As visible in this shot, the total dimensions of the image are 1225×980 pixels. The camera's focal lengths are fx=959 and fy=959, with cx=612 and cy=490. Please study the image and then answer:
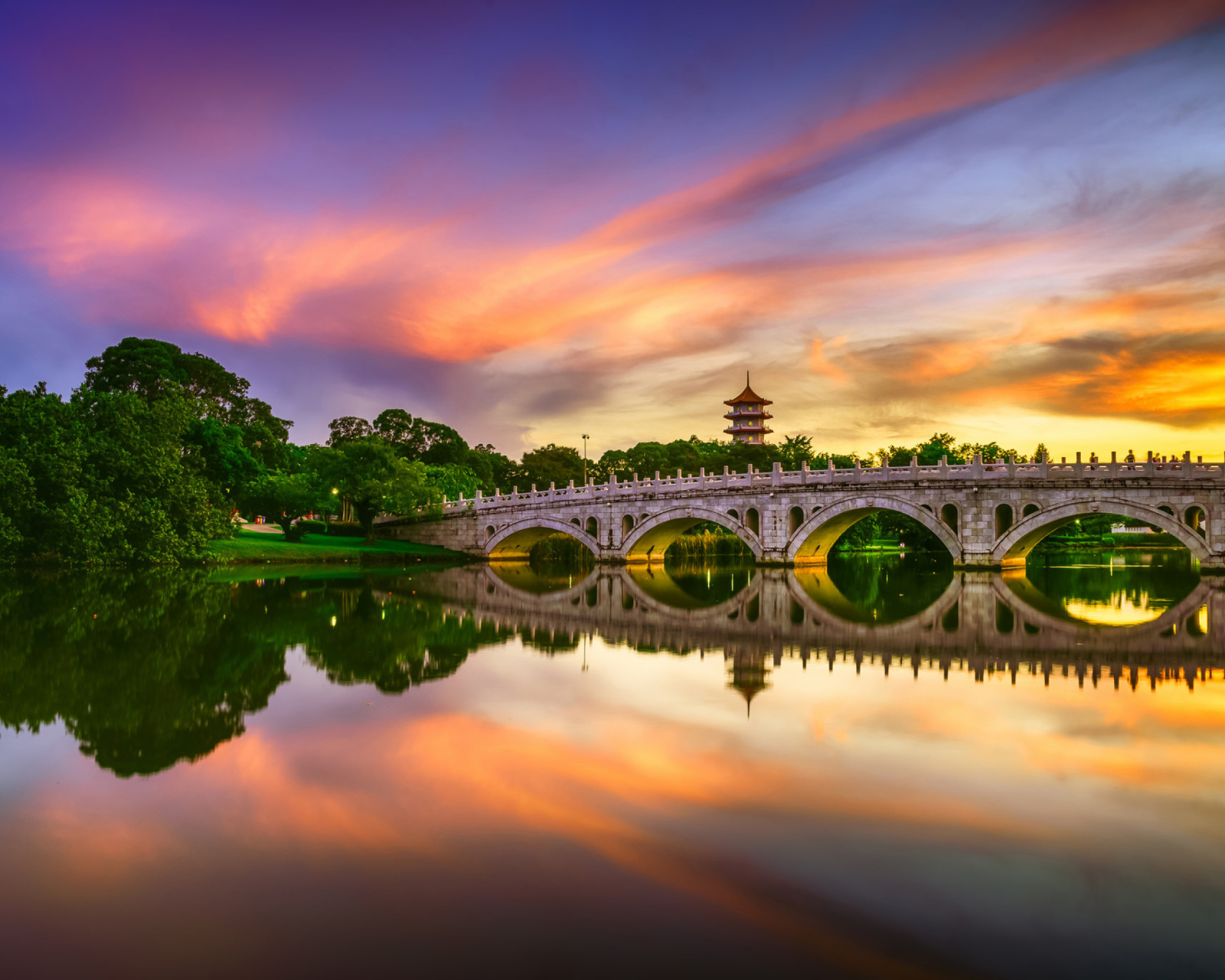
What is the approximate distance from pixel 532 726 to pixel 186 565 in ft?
111

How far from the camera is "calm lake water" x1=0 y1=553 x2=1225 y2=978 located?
232 inches

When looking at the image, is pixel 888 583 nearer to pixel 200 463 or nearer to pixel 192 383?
pixel 200 463

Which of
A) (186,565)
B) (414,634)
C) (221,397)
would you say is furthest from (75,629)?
(221,397)

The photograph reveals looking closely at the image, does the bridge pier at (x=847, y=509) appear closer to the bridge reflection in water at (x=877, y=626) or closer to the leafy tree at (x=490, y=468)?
the bridge reflection in water at (x=877, y=626)

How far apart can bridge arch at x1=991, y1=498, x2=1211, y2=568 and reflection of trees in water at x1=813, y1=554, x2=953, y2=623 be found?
8.67 feet

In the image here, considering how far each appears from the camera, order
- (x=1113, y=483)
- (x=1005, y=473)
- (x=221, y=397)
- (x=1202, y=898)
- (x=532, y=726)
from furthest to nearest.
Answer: (x=221, y=397) < (x=1005, y=473) < (x=1113, y=483) < (x=532, y=726) < (x=1202, y=898)

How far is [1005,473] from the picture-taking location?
1577 inches

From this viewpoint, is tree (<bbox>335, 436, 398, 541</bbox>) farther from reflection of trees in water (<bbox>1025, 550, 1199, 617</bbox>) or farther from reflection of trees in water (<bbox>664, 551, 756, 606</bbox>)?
reflection of trees in water (<bbox>1025, 550, 1199, 617</bbox>)

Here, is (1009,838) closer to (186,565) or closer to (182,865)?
(182,865)

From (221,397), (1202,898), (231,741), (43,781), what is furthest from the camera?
(221,397)

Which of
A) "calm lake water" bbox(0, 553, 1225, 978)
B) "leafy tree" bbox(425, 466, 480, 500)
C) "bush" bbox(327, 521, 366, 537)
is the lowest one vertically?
"calm lake water" bbox(0, 553, 1225, 978)

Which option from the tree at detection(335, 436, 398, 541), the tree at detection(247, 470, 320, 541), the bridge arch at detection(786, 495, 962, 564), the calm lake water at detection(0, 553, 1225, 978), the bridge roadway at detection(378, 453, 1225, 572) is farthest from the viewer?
the tree at detection(335, 436, 398, 541)

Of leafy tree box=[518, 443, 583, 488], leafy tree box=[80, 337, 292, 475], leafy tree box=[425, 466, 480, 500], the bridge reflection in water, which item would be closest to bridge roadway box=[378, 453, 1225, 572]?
the bridge reflection in water

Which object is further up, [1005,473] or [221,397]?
[221,397]
